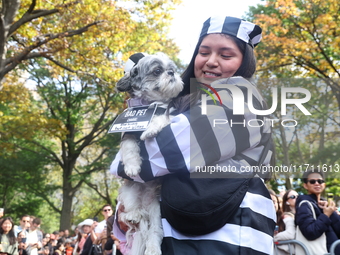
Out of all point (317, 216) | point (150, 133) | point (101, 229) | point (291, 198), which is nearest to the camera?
point (150, 133)

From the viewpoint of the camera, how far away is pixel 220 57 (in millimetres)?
2424

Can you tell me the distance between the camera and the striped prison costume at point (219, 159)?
6.40 ft

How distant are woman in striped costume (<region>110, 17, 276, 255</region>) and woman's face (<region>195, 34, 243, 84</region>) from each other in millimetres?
126

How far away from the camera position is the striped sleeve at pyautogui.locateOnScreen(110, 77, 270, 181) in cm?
200

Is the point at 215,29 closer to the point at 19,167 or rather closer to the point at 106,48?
the point at 106,48

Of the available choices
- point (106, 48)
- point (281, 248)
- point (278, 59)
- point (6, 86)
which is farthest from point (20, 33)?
point (281, 248)

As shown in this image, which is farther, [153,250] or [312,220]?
[312,220]

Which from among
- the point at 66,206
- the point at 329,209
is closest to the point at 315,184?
the point at 329,209

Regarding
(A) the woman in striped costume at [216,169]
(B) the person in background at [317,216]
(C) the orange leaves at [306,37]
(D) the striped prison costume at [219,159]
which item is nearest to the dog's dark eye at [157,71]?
(A) the woman in striped costume at [216,169]

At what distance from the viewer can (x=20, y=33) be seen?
12.1 m

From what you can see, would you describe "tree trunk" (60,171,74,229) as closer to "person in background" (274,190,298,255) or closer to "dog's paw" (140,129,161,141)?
"person in background" (274,190,298,255)

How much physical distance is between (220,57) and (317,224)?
3.51 metres

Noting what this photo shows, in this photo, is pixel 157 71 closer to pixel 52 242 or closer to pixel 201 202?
pixel 201 202

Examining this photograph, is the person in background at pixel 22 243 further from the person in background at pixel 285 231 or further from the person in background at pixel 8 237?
the person in background at pixel 285 231
